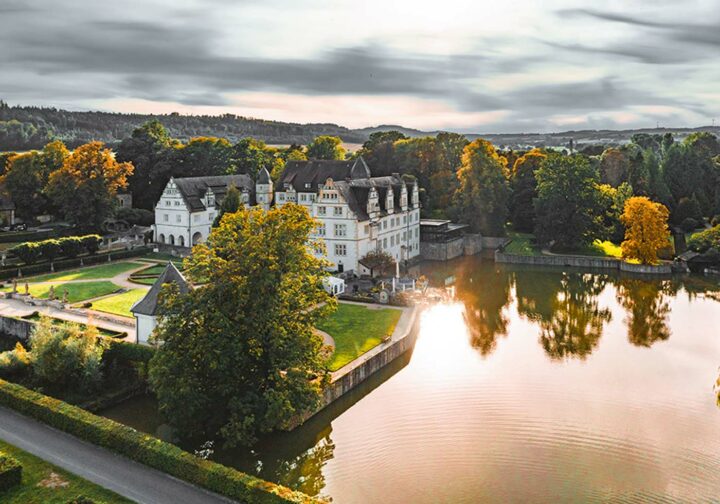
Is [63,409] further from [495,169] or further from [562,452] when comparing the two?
[495,169]

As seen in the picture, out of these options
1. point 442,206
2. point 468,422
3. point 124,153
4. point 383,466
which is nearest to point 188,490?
point 383,466

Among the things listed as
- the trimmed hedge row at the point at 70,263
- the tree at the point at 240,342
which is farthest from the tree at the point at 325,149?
the tree at the point at 240,342

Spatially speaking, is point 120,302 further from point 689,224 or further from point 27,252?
point 689,224

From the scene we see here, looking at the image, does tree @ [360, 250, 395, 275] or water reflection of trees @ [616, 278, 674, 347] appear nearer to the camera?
water reflection of trees @ [616, 278, 674, 347]

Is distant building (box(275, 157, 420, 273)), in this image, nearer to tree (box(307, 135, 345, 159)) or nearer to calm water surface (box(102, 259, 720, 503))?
calm water surface (box(102, 259, 720, 503))

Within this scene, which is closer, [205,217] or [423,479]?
[423,479]

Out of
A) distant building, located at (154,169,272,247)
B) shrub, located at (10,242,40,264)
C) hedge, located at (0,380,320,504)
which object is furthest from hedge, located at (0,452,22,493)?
distant building, located at (154,169,272,247)
